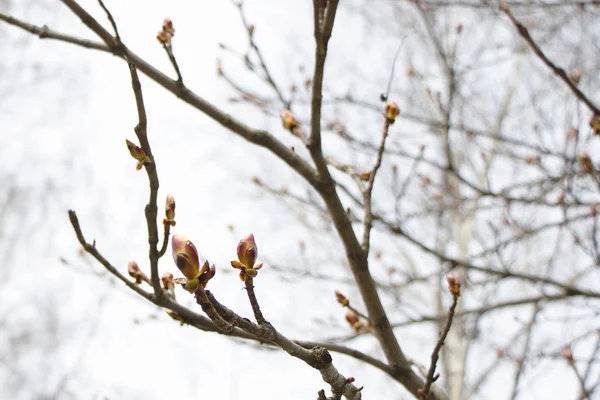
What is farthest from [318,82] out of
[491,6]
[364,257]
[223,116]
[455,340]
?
[455,340]

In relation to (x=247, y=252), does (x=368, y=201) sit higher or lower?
higher

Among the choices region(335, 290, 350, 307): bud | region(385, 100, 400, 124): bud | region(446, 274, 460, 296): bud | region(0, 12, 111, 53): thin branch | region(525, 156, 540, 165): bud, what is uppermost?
region(525, 156, 540, 165): bud

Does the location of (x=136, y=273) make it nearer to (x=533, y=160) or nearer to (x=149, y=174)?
(x=149, y=174)

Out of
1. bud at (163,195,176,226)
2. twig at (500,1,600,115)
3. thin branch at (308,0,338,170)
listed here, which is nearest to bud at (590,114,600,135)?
twig at (500,1,600,115)

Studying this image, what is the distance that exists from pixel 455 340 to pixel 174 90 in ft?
16.5

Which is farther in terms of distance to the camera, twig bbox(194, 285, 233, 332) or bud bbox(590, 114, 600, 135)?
bud bbox(590, 114, 600, 135)

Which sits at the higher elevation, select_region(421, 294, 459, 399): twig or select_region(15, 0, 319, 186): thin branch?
select_region(15, 0, 319, 186): thin branch

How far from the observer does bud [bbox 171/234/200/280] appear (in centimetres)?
75

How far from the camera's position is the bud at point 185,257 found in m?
0.75

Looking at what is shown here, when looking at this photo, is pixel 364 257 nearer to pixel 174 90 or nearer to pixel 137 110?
pixel 174 90

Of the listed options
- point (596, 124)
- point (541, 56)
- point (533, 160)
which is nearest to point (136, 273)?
point (541, 56)

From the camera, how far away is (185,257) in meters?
0.76

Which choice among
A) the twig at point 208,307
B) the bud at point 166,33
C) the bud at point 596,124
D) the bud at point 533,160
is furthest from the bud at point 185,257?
the bud at point 533,160

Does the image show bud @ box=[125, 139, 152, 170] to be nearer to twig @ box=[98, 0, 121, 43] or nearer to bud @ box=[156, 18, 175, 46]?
twig @ box=[98, 0, 121, 43]
